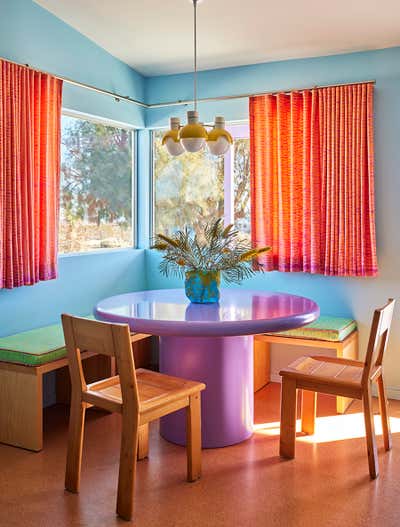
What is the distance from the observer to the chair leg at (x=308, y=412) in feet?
10.9

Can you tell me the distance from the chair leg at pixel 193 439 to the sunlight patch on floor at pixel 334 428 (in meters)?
0.70

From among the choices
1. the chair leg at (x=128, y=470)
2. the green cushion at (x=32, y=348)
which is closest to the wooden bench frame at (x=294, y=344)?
the green cushion at (x=32, y=348)

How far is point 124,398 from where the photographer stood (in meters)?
2.44

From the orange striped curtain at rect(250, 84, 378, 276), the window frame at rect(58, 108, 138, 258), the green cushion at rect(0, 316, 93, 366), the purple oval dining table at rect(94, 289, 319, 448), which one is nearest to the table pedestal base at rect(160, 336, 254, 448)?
the purple oval dining table at rect(94, 289, 319, 448)

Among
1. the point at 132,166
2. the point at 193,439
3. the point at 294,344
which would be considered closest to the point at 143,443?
the point at 193,439

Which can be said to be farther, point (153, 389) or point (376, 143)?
point (376, 143)

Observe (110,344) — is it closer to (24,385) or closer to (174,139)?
(24,385)

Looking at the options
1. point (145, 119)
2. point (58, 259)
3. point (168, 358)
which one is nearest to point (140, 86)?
point (145, 119)

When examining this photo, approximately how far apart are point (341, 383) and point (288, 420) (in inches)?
14.5

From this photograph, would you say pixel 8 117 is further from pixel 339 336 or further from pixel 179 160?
pixel 339 336

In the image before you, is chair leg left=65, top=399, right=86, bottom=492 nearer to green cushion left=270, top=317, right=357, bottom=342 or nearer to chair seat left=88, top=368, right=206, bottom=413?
chair seat left=88, top=368, right=206, bottom=413

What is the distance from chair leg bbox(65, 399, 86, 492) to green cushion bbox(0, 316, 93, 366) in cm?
56

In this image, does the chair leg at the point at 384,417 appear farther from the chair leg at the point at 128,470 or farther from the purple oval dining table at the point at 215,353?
the chair leg at the point at 128,470

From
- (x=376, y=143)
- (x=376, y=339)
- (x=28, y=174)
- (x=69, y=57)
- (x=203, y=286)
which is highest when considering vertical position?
(x=69, y=57)
